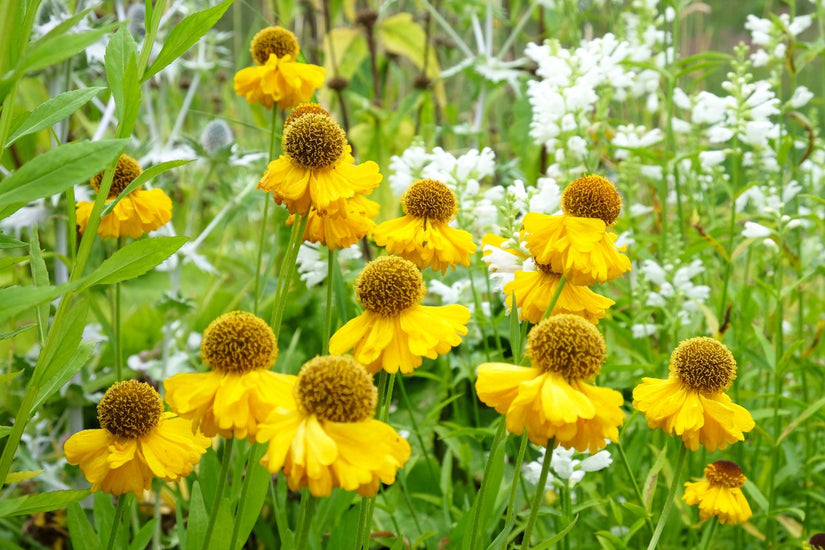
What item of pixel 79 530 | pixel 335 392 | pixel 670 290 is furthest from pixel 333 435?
pixel 670 290

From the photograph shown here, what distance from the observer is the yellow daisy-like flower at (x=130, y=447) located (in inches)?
29.1

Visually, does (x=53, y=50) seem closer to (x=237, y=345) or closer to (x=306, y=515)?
(x=237, y=345)

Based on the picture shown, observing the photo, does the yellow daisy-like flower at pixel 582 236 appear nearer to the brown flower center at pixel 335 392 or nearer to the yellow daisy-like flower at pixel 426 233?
the yellow daisy-like flower at pixel 426 233

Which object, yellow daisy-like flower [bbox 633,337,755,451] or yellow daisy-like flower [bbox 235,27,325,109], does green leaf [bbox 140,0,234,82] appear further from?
yellow daisy-like flower [bbox 633,337,755,451]

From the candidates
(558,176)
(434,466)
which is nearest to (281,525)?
(434,466)

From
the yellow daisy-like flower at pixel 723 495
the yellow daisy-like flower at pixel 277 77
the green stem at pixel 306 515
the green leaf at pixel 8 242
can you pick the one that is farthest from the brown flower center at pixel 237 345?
the yellow daisy-like flower at pixel 723 495

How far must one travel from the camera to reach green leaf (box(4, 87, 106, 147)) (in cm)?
70

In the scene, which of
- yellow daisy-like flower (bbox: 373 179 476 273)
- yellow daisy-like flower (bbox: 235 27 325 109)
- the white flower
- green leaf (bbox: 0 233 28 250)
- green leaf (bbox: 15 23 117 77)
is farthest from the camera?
the white flower

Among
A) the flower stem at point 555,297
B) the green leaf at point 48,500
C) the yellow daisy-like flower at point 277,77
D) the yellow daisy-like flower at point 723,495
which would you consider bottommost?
the yellow daisy-like flower at point 723,495

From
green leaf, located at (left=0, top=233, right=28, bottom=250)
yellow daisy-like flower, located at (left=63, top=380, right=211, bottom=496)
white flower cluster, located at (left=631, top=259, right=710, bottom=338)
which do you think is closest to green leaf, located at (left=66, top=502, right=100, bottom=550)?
yellow daisy-like flower, located at (left=63, top=380, right=211, bottom=496)

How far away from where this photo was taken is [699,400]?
0.78 m

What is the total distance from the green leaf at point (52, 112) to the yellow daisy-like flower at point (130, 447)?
0.25 m

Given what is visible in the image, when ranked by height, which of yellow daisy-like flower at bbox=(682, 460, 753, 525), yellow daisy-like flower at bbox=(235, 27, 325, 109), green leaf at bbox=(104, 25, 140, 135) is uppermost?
green leaf at bbox=(104, 25, 140, 135)

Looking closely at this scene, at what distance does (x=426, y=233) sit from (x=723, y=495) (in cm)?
49
